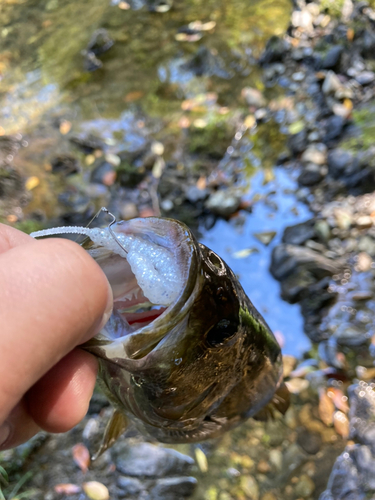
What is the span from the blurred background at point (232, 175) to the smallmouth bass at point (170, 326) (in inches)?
56.5

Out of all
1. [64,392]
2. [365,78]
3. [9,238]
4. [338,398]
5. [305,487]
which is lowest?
[305,487]

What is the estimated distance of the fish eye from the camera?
3.27 feet

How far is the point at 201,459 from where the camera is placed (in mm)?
2422

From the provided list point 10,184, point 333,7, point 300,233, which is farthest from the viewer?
point 333,7

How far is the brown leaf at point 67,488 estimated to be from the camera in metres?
2.34

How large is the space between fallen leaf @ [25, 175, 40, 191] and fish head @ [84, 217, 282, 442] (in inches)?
134

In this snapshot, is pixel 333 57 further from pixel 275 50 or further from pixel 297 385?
pixel 297 385

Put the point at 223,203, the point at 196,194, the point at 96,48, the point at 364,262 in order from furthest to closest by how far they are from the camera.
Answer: the point at 96,48
the point at 196,194
the point at 223,203
the point at 364,262

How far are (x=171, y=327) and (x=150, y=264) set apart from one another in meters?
0.18

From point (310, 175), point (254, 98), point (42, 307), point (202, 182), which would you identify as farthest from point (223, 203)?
point (42, 307)

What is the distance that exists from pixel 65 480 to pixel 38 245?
2288 millimetres

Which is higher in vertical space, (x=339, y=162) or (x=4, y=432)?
(x=4, y=432)

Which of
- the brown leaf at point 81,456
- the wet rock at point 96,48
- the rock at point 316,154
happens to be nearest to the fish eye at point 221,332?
the brown leaf at point 81,456

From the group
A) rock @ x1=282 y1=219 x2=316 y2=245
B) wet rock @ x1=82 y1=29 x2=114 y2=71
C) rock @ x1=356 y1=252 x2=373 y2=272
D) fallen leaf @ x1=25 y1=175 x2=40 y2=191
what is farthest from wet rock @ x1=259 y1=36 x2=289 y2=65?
fallen leaf @ x1=25 y1=175 x2=40 y2=191
